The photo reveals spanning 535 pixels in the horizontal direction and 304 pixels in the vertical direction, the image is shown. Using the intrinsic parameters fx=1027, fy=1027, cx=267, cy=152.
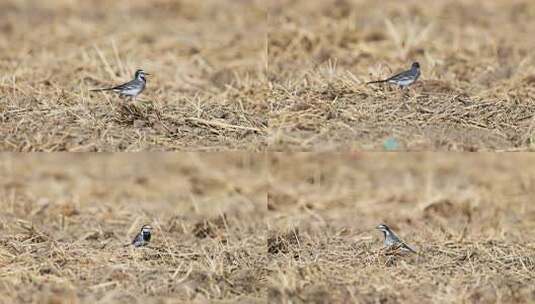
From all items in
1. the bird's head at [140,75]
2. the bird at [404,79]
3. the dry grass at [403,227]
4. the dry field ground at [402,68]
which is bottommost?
the dry grass at [403,227]

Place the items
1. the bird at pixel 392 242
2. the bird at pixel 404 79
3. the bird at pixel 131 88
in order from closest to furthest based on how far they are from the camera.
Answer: the bird at pixel 392 242
the bird at pixel 404 79
the bird at pixel 131 88

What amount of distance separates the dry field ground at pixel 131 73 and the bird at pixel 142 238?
69 centimetres

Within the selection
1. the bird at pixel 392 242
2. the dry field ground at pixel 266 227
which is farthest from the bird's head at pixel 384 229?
the dry field ground at pixel 266 227

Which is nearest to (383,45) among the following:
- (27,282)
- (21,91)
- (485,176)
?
(485,176)

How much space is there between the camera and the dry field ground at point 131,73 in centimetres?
711

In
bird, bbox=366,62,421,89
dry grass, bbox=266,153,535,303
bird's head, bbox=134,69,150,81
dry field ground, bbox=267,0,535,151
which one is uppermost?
bird, bbox=366,62,421,89

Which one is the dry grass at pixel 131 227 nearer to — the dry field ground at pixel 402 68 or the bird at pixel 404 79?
the dry field ground at pixel 402 68

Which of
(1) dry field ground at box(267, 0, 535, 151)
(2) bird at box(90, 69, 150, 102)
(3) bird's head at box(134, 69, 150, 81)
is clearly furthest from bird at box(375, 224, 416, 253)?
(3) bird's head at box(134, 69, 150, 81)

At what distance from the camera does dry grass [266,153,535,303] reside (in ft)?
21.1

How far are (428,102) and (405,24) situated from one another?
2952mm

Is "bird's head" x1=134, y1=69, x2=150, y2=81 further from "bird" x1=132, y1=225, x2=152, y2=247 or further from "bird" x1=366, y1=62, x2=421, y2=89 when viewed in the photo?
"bird" x1=366, y1=62, x2=421, y2=89

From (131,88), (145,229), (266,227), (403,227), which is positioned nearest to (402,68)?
(403,227)

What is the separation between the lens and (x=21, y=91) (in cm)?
775

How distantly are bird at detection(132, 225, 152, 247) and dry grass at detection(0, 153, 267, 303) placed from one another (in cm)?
8
